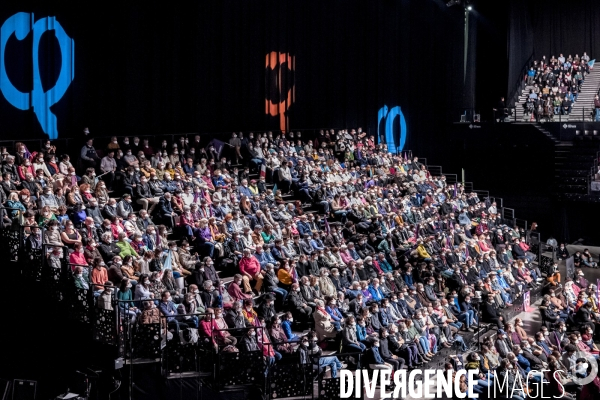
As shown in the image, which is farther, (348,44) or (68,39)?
(348,44)

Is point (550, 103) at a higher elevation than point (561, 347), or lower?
higher

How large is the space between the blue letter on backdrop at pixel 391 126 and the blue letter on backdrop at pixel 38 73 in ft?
41.9

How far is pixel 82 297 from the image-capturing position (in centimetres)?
1164

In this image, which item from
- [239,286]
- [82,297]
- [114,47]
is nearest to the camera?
[82,297]

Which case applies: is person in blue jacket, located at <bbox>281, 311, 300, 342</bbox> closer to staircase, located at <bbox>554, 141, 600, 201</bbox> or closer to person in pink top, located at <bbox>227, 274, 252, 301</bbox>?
person in pink top, located at <bbox>227, 274, 252, 301</bbox>

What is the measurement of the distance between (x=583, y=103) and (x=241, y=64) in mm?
12562

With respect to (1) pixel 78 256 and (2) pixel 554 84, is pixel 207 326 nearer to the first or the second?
(1) pixel 78 256

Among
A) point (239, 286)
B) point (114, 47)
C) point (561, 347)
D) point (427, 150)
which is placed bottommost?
point (561, 347)

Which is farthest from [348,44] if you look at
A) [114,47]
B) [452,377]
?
[452,377]

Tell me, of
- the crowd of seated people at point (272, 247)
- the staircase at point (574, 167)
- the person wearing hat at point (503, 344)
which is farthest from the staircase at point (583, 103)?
the person wearing hat at point (503, 344)

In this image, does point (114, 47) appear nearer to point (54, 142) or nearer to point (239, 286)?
point (54, 142)

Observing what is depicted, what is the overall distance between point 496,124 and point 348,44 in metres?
6.03

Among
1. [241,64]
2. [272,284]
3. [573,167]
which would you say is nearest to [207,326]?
[272,284]

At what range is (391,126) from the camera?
29234 millimetres
